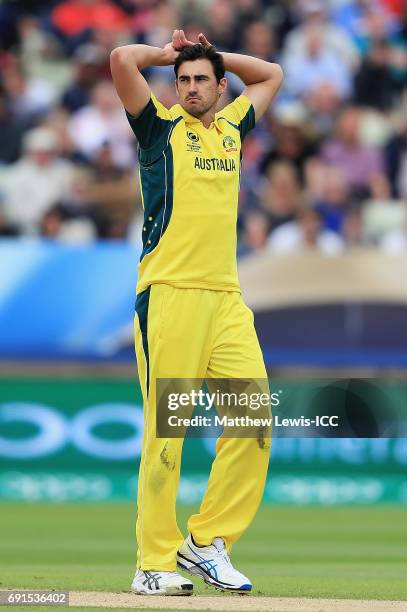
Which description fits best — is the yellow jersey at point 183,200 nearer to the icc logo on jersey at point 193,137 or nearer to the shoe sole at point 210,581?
the icc logo on jersey at point 193,137

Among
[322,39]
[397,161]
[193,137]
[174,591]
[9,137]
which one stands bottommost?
[174,591]

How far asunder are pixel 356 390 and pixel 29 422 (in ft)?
9.34

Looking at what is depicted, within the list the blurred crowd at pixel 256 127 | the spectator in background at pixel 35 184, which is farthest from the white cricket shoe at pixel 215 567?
the spectator in background at pixel 35 184

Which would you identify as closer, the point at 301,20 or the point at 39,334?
the point at 39,334

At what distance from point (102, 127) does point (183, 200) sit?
844 cm

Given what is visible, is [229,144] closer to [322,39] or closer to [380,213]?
[380,213]

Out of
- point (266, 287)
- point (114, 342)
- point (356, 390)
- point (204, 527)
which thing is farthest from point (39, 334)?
point (204, 527)

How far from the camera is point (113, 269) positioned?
12.1 metres

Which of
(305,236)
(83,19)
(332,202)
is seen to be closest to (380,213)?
(332,202)

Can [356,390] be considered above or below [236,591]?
above

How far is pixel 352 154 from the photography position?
549 inches

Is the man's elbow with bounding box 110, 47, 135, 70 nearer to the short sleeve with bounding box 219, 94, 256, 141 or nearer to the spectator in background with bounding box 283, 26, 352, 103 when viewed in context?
the short sleeve with bounding box 219, 94, 256, 141

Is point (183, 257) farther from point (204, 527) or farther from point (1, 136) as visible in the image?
point (1, 136)

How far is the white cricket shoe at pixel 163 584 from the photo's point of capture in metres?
6.06
